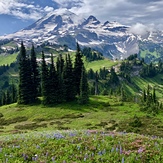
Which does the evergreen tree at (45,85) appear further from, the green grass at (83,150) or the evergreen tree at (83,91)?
the green grass at (83,150)

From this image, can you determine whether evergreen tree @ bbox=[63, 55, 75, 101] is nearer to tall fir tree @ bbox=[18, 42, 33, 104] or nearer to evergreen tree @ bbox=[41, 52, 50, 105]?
evergreen tree @ bbox=[41, 52, 50, 105]

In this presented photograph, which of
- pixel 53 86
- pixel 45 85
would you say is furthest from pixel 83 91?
→ pixel 45 85

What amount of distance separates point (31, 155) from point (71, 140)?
267cm

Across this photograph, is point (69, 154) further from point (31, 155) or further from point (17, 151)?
point (17, 151)

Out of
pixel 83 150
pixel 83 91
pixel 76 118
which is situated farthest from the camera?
pixel 83 91

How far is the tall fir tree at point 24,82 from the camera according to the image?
88.2 m

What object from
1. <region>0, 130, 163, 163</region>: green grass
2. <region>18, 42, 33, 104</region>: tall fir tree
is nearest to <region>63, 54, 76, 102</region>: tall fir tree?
<region>18, 42, 33, 104</region>: tall fir tree

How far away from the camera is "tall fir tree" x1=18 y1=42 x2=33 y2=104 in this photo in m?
88.2

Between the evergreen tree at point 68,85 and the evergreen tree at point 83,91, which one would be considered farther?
the evergreen tree at point 68,85

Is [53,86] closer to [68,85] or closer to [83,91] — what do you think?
[68,85]

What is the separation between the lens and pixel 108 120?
196ft

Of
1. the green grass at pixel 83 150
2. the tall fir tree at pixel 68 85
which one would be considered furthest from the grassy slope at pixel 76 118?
the green grass at pixel 83 150

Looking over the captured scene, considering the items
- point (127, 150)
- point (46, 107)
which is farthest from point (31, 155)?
point (46, 107)

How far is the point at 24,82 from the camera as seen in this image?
3526 inches
